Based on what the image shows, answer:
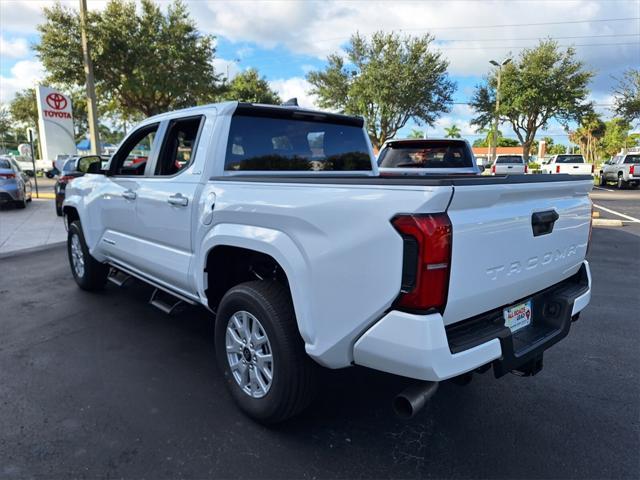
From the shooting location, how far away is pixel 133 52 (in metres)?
19.4

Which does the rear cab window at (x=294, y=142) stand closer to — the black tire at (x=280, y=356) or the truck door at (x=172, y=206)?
the truck door at (x=172, y=206)

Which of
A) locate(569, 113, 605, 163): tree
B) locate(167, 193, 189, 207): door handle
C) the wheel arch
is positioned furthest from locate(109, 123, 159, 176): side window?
locate(569, 113, 605, 163): tree

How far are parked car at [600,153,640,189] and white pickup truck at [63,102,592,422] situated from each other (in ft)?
76.3

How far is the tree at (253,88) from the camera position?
34750mm

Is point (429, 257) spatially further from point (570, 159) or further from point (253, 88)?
point (253, 88)

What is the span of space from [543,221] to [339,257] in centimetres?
109

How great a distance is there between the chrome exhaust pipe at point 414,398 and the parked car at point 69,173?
4.20 meters

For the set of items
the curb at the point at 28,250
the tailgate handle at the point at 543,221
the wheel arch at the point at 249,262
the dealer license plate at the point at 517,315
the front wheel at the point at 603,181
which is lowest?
the curb at the point at 28,250

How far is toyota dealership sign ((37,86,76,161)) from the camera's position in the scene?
2184 cm

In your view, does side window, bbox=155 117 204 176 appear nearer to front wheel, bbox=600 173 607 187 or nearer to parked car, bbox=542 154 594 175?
parked car, bbox=542 154 594 175

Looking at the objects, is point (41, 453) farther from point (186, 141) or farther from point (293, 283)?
point (186, 141)

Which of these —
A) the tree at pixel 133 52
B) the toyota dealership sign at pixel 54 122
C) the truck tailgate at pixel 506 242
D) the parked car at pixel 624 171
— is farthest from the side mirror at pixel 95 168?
the parked car at pixel 624 171

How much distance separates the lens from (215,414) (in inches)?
114

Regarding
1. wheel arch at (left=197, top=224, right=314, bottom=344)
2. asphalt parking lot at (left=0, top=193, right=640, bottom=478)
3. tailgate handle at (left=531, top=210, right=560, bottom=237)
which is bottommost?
asphalt parking lot at (left=0, top=193, right=640, bottom=478)
